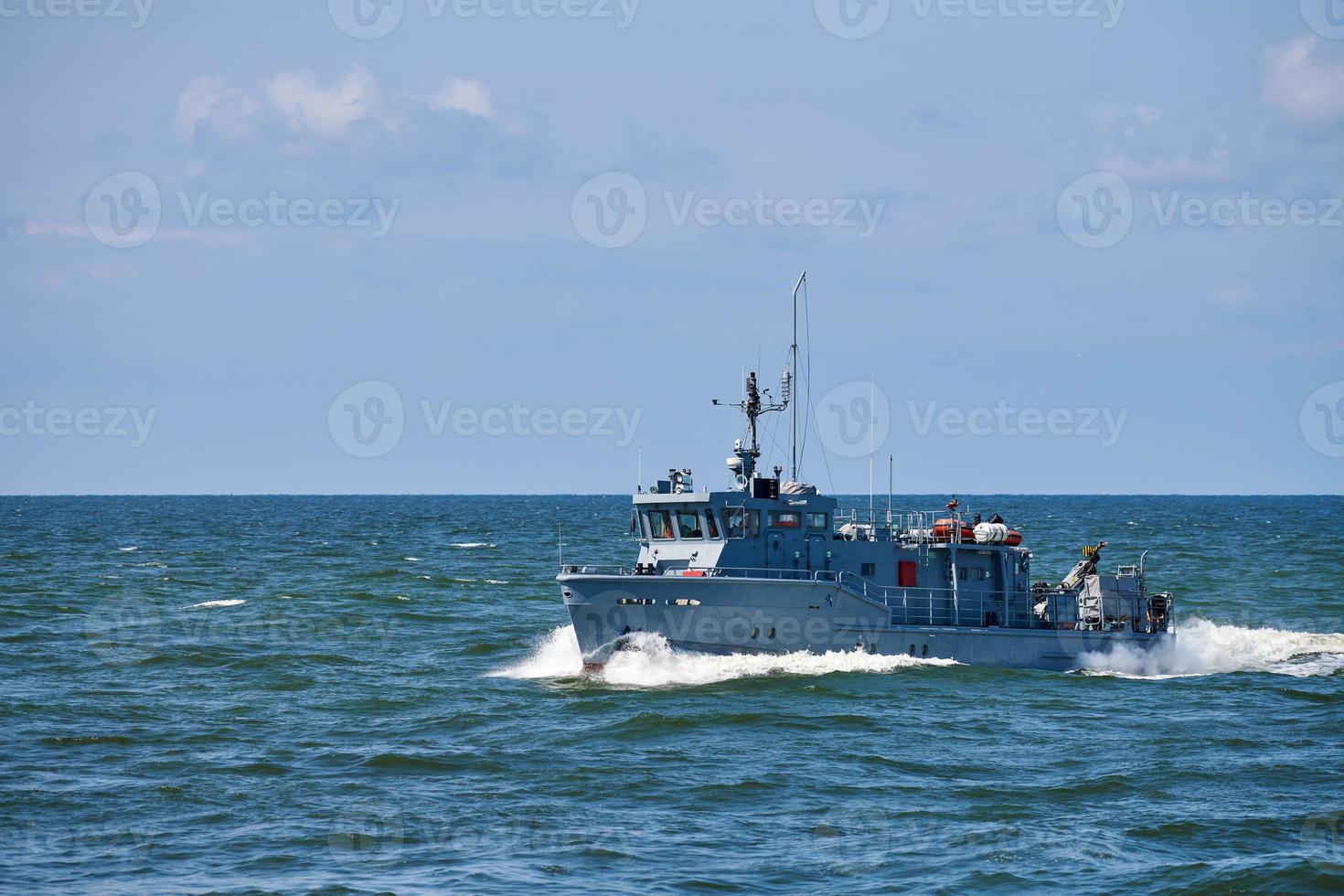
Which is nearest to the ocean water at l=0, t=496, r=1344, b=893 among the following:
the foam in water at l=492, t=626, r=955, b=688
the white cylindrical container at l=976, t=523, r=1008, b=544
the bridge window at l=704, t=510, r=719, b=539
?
the foam in water at l=492, t=626, r=955, b=688

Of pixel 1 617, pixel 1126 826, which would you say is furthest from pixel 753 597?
pixel 1 617

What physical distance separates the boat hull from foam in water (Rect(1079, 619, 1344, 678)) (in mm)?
5924

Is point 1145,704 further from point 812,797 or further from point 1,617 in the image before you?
point 1,617

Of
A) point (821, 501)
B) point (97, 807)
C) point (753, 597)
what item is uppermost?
point (821, 501)

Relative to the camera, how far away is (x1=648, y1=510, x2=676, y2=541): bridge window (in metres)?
33.3

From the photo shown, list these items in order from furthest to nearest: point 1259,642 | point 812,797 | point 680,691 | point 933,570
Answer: point 1259,642 → point 933,570 → point 680,691 → point 812,797

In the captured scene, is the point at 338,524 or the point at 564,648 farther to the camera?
the point at 338,524

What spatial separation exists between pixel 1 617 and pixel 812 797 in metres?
35.4

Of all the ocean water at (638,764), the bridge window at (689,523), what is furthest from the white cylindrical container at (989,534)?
the bridge window at (689,523)

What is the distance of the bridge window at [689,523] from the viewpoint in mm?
32938

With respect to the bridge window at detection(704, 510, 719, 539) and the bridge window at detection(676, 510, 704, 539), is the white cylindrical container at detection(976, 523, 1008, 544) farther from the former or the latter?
the bridge window at detection(676, 510, 704, 539)

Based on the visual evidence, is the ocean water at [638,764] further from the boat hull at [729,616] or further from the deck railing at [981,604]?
the deck railing at [981,604]

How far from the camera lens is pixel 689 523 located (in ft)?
108

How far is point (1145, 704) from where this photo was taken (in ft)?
103
